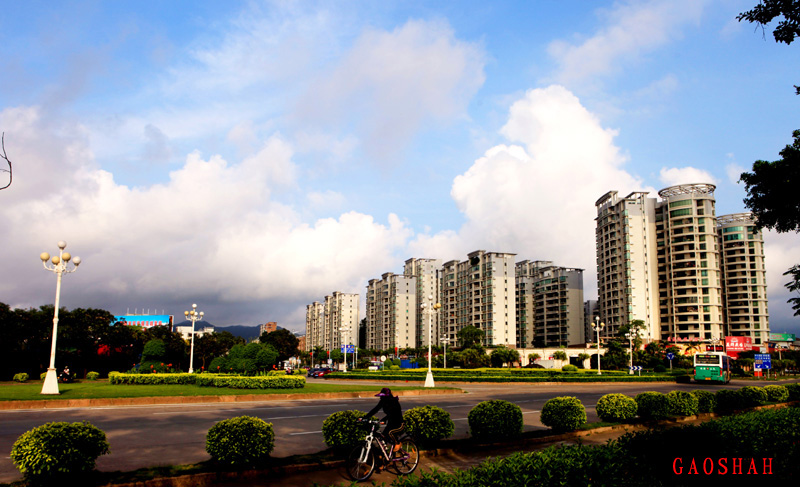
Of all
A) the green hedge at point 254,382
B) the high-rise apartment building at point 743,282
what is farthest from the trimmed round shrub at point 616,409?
the high-rise apartment building at point 743,282

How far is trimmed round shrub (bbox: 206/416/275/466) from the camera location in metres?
8.59

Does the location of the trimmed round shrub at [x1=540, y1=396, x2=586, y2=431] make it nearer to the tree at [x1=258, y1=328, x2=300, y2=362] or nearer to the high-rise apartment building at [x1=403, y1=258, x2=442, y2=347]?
the tree at [x1=258, y1=328, x2=300, y2=362]

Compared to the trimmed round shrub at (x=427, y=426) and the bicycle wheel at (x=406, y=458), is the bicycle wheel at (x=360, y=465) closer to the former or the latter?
the bicycle wheel at (x=406, y=458)

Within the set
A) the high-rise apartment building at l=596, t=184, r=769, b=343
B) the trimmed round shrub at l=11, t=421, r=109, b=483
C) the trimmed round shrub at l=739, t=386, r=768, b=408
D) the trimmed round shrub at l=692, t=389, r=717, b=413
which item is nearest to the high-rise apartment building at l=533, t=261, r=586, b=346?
the high-rise apartment building at l=596, t=184, r=769, b=343

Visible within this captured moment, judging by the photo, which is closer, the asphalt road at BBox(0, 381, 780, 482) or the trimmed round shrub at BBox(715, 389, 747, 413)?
the asphalt road at BBox(0, 381, 780, 482)

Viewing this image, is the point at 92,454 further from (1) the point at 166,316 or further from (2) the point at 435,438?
(1) the point at 166,316

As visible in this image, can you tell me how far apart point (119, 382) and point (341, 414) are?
83.9 feet

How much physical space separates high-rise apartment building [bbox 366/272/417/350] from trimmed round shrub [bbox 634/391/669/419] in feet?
447

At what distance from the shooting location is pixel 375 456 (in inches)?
356

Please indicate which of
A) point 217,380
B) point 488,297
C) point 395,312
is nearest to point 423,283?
point 395,312

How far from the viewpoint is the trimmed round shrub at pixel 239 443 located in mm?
8586

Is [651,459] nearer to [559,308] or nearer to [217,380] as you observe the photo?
[217,380]

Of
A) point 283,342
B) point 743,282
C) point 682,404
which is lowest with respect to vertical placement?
point 283,342

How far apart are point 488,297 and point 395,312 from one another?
39.5 meters
